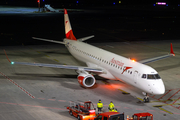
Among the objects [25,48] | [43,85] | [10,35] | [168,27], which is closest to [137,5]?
[168,27]

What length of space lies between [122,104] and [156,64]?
19720mm

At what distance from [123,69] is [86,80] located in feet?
15.4

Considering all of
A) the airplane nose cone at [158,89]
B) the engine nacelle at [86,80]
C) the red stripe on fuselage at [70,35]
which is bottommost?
the engine nacelle at [86,80]

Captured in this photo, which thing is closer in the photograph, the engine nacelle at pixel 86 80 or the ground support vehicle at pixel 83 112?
the ground support vehicle at pixel 83 112

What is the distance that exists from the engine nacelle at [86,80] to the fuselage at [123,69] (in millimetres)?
2491

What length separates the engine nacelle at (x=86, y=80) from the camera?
103 ft

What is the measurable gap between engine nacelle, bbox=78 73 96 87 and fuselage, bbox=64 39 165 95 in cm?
249

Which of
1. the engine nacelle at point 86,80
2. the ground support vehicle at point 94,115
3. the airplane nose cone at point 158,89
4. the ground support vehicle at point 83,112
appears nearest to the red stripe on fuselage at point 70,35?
the engine nacelle at point 86,80

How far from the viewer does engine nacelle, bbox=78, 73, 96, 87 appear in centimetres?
3134

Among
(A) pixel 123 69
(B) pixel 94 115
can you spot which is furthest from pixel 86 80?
(B) pixel 94 115

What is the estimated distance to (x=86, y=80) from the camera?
32031 millimetres

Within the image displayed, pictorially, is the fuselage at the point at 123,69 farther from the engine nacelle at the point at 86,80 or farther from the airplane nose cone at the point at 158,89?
the engine nacelle at the point at 86,80

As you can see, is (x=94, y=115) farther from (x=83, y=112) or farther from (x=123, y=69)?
(x=123, y=69)

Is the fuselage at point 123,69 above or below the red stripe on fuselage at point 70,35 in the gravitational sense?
below
